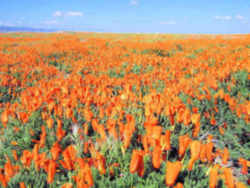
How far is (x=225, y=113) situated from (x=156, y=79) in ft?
6.13

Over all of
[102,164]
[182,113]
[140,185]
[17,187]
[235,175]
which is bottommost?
[235,175]

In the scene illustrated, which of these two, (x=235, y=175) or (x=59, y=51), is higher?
(x=59, y=51)

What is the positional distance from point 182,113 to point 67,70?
18.8 feet

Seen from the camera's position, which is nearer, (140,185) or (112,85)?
(140,185)

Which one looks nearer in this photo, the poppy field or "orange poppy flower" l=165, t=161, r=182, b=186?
"orange poppy flower" l=165, t=161, r=182, b=186

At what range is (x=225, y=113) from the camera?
2996 mm

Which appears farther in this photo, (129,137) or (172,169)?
(129,137)

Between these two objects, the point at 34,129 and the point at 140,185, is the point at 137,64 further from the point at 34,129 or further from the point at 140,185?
the point at 140,185

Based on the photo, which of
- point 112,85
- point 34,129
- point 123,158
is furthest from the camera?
point 112,85

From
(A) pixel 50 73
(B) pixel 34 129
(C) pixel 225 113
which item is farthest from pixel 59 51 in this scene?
(C) pixel 225 113

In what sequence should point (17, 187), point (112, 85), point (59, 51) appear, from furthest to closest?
point (59, 51)
point (112, 85)
point (17, 187)

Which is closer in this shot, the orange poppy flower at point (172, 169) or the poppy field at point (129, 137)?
the orange poppy flower at point (172, 169)

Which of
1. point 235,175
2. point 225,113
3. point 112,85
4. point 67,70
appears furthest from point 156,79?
point 67,70

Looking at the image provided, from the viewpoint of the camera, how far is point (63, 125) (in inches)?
107
